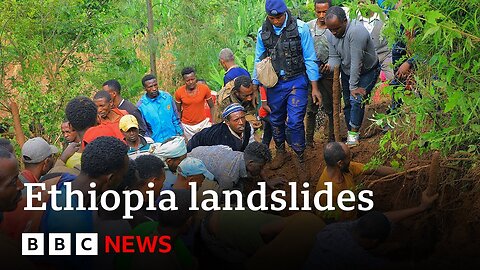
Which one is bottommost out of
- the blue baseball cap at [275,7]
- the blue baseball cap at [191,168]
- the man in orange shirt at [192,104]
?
the man in orange shirt at [192,104]

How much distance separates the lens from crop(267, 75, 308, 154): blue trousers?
7367 mm

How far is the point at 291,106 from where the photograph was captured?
7.41 metres

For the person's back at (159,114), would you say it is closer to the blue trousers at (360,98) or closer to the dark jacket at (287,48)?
the dark jacket at (287,48)

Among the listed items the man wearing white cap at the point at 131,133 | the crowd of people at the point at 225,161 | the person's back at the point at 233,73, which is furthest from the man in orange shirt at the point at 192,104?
the man wearing white cap at the point at 131,133

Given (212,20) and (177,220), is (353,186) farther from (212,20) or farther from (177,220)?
(212,20)

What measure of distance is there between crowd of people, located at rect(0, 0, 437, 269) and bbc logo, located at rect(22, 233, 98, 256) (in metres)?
0.04

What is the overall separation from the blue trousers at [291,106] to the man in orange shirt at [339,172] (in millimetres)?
1747

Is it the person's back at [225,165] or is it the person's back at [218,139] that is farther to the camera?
the person's back at [218,139]

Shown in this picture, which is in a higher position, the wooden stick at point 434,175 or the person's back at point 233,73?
the wooden stick at point 434,175

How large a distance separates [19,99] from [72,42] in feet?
3.30

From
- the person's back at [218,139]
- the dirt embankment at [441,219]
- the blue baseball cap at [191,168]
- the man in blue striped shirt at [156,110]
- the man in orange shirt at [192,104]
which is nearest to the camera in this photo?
the dirt embankment at [441,219]

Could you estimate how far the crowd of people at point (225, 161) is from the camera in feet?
13.0

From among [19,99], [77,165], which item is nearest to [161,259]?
[77,165]

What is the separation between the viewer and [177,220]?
4.05m
